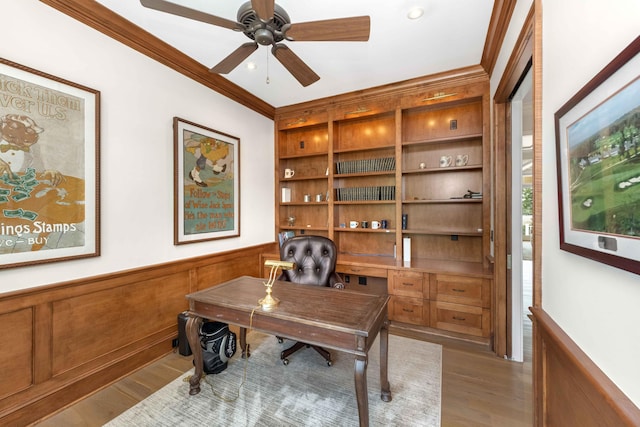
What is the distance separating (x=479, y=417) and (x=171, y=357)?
2490 mm

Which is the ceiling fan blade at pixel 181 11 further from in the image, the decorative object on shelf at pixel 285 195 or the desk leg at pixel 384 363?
the decorative object on shelf at pixel 285 195

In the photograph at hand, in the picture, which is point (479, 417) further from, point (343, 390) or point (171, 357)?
point (171, 357)

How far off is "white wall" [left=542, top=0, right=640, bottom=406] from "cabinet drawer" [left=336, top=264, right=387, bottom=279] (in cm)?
175

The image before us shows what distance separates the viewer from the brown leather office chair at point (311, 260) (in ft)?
8.33

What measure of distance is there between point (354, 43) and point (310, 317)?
2307mm

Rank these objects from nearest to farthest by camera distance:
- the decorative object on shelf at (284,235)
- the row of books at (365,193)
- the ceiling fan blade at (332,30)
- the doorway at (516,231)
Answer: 1. the ceiling fan blade at (332,30)
2. the doorway at (516,231)
3. the row of books at (365,193)
4. the decorative object on shelf at (284,235)

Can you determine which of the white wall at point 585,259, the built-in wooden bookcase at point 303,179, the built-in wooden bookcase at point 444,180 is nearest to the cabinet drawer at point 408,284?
the built-in wooden bookcase at point 444,180

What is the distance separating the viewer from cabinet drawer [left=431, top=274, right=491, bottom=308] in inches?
98.1

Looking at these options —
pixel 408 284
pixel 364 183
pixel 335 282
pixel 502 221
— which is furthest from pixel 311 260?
pixel 502 221

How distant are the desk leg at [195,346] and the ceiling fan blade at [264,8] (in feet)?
Result: 6.42

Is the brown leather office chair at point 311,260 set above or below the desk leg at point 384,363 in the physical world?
above

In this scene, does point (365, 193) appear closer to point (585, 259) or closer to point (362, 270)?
point (362, 270)

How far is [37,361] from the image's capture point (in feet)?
5.51

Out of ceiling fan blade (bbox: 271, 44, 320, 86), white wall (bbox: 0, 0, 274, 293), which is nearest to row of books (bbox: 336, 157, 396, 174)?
ceiling fan blade (bbox: 271, 44, 320, 86)
